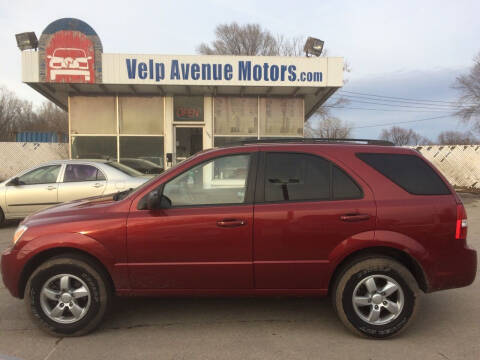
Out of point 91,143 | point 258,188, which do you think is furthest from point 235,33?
point 258,188

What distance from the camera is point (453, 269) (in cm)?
316

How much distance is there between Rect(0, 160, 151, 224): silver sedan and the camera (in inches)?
282

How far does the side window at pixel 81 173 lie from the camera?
7270mm

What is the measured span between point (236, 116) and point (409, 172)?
29.8 ft

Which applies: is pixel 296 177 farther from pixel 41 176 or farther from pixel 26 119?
pixel 26 119

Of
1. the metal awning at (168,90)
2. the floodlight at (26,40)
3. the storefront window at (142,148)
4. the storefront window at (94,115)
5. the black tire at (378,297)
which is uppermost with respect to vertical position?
the floodlight at (26,40)

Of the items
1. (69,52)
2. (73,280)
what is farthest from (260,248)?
(69,52)

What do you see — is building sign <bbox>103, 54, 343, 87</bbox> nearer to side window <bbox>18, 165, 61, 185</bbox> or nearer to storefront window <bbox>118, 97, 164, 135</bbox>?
storefront window <bbox>118, 97, 164, 135</bbox>

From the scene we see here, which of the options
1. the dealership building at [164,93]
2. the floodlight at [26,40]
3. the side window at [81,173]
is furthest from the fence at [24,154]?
the side window at [81,173]

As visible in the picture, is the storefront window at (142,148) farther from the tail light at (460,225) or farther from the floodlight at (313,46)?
the tail light at (460,225)

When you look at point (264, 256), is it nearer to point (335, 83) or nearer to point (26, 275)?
point (26, 275)

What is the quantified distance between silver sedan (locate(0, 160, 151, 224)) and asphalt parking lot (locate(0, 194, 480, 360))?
137 inches

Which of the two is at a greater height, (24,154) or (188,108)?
(188,108)

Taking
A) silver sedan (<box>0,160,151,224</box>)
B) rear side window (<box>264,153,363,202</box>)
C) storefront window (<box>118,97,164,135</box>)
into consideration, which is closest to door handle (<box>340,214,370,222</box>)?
rear side window (<box>264,153,363,202</box>)
